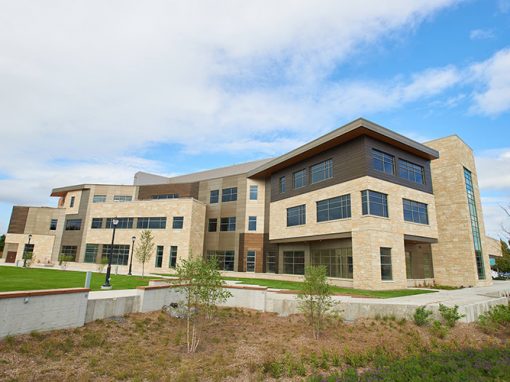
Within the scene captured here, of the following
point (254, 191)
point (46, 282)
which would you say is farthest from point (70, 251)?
point (46, 282)

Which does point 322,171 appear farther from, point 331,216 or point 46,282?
point 46,282

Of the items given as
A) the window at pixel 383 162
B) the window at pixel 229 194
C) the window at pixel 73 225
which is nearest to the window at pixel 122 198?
the window at pixel 73 225

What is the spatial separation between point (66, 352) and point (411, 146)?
28090mm

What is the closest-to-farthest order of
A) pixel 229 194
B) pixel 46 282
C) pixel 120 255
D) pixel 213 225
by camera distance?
pixel 46 282 → pixel 229 194 → pixel 213 225 → pixel 120 255

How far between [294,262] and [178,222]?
1550 cm

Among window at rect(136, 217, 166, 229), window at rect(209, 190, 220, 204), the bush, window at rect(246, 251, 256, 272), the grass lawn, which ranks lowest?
the bush

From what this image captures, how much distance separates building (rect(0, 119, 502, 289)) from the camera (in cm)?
2450

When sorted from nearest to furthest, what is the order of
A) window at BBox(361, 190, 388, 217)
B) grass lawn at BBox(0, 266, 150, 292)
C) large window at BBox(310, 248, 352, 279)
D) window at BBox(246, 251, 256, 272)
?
grass lawn at BBox(0, 266, 150, 292)
window at BBox(361, 190, 388, 217)
large window at BBox(310, 248, 352, 279)
window at BBox(246, 251, 256, 272)

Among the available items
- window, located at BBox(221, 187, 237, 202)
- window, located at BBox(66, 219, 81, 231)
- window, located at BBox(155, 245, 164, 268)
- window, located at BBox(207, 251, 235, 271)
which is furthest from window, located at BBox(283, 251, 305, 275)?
window, located at BBox(66, 219, 81, 231)

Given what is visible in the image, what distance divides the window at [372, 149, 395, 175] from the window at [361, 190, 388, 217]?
2.38 m

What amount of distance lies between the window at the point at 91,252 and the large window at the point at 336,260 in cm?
3144

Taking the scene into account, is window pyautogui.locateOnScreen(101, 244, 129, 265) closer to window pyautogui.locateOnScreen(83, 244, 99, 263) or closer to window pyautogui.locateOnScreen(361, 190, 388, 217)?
window pyautogui.locateOnScreen(83, 244, 99, 263)

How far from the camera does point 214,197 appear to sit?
41469mm

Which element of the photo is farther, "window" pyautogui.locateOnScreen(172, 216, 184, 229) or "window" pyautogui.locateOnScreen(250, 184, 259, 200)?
"window" pyautogui.locateOnScreen(250, 184, 259, 200)
